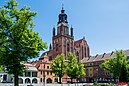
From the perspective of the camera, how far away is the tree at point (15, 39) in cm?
2930

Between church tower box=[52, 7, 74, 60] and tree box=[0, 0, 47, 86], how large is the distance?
71.4m

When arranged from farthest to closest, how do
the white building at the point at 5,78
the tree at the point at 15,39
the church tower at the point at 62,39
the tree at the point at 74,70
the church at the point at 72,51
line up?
the church tower at the point at 62,39 < the church at the point at 72,51 < the white building at the point at 5,78 < the tree at the point at 74,70 < the tree at the point at 15,39

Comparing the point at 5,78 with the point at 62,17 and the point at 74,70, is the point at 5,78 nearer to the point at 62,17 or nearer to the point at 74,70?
the point at 74,70

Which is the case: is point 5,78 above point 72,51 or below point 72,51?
below

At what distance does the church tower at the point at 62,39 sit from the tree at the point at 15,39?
71.4m

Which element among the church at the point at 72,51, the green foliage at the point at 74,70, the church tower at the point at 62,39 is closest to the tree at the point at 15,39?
the green foliage at the point at 74,70

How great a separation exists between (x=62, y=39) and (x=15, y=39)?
7372 centimetres

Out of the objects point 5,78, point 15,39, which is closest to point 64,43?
point 5,78

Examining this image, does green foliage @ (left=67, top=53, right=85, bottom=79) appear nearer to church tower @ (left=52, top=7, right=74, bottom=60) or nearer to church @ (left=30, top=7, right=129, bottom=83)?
church @ (left=30, top=7, right=129, bottom=83)

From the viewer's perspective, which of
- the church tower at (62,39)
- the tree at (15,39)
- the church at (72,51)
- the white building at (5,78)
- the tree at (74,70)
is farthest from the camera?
the church tower at (62,39)

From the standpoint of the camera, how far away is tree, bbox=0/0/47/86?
96.1 feet

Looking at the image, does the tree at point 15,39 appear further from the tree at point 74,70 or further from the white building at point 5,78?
the white building at point 5,78

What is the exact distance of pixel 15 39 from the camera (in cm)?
2938

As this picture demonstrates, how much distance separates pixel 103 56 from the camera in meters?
92.6
